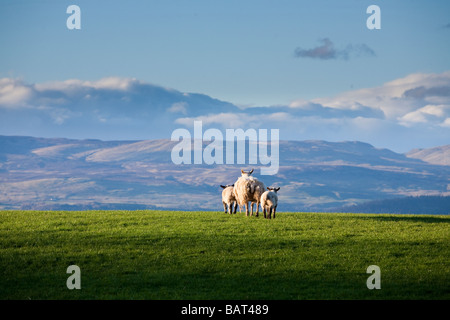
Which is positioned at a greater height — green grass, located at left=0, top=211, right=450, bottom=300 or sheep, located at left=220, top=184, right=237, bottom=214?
sheep, located at left=220, top=184, right=237, bottom=214

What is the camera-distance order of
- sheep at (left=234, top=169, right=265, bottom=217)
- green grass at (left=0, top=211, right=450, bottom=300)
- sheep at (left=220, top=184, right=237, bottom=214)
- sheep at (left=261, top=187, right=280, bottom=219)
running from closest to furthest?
green grass at (left=0, top=211, right=450, bottom=300), sheep at (left=261, top=187, right=280, bottom=219), sheep at (left=234, top=169, right=265, bottom=217), sheep at (left=220, top=184, right=237, bottom=214)

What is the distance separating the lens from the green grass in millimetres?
23125

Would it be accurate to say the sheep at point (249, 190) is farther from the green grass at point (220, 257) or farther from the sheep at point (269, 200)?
the green grass at point (220, 257)

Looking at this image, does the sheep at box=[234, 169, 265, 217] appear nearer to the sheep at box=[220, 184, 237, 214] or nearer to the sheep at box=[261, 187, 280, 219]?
the sheep at box=[261, 187, 280, 219]

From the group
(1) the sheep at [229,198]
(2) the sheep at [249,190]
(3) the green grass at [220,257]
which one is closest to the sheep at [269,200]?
(3) the green grass at [220,257]

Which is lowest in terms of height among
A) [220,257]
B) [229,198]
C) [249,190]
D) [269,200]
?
[220,257]

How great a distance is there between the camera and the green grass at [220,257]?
23125 millimetres

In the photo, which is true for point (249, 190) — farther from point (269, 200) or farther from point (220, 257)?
point (220, 257)

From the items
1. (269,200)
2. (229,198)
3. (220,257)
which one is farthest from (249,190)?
(220,257)

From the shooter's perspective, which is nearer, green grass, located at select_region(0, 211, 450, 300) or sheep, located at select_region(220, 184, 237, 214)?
green grass, located at select_region(0, 211, 450, 300)

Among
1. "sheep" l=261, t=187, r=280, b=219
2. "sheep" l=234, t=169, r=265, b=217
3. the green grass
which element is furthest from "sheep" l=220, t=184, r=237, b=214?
"sheep" l=261, t=187, r=280, b=219

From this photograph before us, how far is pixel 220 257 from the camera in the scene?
2836cm
